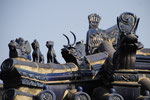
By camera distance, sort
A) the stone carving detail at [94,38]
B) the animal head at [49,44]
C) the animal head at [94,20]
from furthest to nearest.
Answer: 1. the animal head at [94,20]
2. the stone carving detail at [94,38]
3. the animal head at [49,44]

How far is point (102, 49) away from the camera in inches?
832

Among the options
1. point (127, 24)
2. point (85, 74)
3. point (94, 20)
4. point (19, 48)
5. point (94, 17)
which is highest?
point (94, 17)

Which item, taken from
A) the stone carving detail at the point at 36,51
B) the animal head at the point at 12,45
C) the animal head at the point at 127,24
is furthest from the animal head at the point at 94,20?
the animal head at the point at 12,45

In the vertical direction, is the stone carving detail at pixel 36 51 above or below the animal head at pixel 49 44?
below

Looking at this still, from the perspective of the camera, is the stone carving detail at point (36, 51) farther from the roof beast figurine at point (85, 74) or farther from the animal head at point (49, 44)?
the animal head at point (49, 44)

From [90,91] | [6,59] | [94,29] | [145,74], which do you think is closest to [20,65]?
[6,59]

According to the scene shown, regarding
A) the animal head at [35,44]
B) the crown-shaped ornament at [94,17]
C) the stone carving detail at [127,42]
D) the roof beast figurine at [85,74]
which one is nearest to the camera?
the roof beast figurine at [85,74]

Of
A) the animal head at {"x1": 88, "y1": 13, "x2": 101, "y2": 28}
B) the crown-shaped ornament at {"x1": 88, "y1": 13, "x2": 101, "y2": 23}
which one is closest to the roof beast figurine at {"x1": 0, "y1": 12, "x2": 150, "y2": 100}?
the animal head at {"x1": 88, "y1": 13, "x2": 101, "y2": 28}

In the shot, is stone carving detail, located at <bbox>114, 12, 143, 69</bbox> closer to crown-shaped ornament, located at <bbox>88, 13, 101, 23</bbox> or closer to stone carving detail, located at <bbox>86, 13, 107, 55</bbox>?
stone carving detail, located at <bbox>86, 13, 107, 55</bbox>

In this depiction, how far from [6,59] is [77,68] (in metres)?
3.42

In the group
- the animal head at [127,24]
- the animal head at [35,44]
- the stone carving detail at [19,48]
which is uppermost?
the animal head at [127,24]

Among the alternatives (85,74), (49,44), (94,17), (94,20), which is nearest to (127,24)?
(85,74)

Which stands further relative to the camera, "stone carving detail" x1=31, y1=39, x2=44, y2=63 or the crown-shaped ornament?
the crown-shaped ornament

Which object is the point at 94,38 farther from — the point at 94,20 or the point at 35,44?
the point at 35,44
